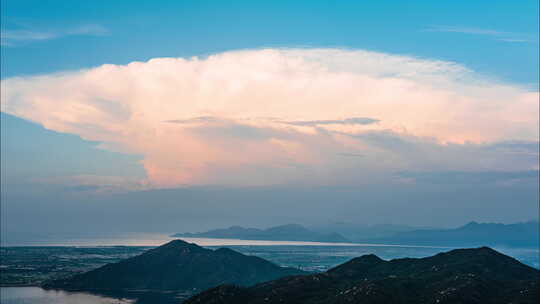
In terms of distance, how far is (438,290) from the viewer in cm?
16900

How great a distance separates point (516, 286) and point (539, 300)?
21165 mm

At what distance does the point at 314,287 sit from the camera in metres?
190

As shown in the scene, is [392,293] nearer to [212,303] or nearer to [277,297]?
[277,297]

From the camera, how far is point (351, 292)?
16500 cm

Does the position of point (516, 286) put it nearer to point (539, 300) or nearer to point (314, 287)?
point (539, 300)

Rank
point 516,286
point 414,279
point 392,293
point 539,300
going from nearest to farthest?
point 539,300
point 392,293
point 516,286
point 414,279

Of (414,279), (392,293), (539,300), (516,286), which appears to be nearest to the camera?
(539,300)

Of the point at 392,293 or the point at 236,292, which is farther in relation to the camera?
the point at 236,292

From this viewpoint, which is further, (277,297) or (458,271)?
(458,271)

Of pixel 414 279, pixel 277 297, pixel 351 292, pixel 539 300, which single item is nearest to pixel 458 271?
pixel 414 279

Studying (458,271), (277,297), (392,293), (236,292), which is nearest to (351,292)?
(392,293)

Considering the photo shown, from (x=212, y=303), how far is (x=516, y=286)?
10540cm

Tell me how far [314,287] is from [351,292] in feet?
89.9

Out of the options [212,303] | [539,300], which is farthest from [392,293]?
[212,303]
